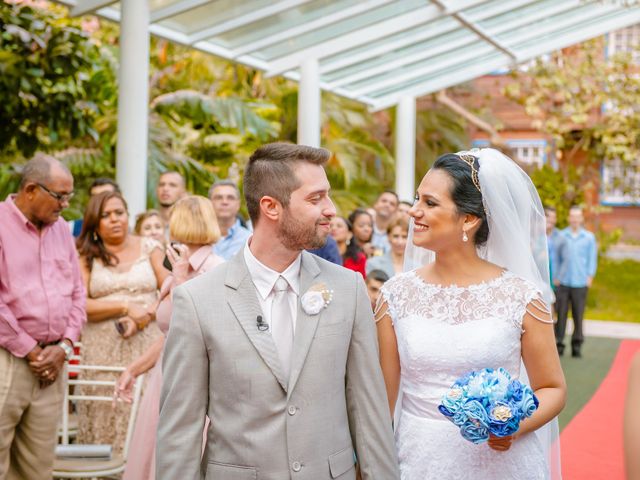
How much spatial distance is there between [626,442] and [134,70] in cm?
861

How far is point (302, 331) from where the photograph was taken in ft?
10.4

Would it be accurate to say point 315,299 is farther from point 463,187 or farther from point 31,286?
point 31,286

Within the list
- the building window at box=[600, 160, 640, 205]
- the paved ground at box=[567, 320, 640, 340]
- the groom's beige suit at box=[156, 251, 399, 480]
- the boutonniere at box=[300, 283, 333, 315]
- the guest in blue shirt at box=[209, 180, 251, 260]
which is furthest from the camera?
the building window at box=[600, 160, 640, 205]

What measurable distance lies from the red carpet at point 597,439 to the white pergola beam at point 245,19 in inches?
251

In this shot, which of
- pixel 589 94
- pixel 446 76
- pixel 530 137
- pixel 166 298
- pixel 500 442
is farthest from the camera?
pixel 530 137

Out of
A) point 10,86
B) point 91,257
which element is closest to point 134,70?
point 10,86

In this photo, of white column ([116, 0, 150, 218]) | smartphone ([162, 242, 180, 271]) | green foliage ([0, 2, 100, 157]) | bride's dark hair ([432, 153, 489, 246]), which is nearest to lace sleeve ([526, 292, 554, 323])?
bride's dark hair ([432, 153, 489, 246])

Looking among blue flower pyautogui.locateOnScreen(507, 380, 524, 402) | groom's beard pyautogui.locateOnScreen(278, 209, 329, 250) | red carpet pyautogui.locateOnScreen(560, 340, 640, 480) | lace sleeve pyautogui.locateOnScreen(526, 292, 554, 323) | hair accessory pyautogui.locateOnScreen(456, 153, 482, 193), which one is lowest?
red carpet pyautogui.locateOnScreen(560, 340, 640, 480)

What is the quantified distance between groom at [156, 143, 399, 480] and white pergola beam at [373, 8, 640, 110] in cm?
1600

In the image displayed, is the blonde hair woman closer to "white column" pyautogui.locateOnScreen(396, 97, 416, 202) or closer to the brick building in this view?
"white column" pyautogui.locateOnScreen(396, 97, 416, 202)

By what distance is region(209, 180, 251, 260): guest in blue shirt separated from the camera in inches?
294

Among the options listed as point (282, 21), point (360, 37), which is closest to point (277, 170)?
point (282, 21)

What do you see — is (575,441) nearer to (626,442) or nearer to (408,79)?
(626,442)

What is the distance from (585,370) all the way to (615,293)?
10.7 meters
